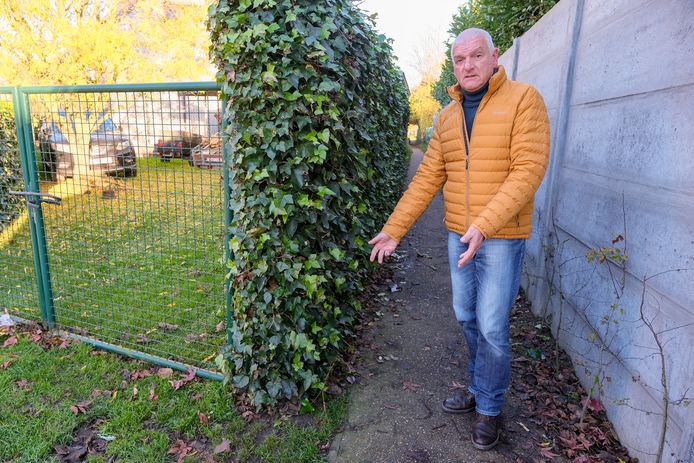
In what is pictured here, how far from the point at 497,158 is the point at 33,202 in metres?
3.59

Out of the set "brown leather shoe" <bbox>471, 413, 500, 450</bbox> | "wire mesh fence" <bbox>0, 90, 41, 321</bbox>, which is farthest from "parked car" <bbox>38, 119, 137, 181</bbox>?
"brown leather shoe" <bbox>471, 413, 500, 450</bbox>

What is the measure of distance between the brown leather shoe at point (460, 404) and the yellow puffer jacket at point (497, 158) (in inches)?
42.9

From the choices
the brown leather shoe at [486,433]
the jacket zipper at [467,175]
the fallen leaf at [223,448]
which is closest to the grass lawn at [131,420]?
the fallen leaf at [223,448]

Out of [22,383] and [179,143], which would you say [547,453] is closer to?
[179,143]

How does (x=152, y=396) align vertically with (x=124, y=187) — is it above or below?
below

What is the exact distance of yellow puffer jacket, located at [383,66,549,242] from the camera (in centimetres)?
211

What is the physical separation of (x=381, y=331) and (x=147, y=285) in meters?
2.44

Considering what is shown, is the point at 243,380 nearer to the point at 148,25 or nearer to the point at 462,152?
the point at 462,152

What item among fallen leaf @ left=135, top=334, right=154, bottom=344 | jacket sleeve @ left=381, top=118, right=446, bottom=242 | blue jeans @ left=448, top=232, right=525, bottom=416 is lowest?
fallen leaf @ left=135, top=334, right=154, bottom=344

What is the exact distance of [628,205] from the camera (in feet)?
7.82

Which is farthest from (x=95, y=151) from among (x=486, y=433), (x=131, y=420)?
(x=486, y=433)

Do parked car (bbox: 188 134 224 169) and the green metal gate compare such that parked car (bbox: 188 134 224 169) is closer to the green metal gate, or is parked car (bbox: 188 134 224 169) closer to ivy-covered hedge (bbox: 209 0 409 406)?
the green metal gate

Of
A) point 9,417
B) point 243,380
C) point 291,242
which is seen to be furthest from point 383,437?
point 9,417

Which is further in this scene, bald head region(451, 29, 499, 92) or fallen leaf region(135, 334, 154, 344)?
fallen leaf region(135, 334, 154, 344)
